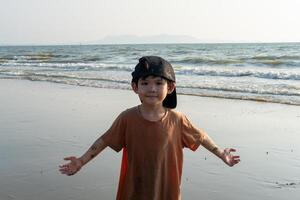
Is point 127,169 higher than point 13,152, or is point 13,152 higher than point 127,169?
point 127,169

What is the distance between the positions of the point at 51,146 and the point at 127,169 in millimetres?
3995

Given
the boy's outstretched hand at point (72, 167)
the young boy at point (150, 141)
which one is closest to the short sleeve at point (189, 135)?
the young boy at point (150, 141)

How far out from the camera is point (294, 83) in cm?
1524

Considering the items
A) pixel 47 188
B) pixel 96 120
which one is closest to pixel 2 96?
pixel 96 120

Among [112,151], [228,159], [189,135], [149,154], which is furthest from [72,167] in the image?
[112,151]

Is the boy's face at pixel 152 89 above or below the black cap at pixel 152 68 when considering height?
below

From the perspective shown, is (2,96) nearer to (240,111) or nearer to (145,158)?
(240,111)

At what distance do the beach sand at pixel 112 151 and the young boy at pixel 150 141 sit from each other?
1.81m

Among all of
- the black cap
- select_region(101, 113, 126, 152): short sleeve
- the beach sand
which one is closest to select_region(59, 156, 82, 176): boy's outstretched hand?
select_region(101, 113, 126, 152): short sleeve

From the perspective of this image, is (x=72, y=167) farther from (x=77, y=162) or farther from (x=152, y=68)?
(x=152, y=68)

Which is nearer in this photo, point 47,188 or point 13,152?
point 47,188

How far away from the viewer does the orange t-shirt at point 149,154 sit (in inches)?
114

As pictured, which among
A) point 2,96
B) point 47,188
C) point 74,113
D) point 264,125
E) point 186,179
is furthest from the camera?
point 2,96

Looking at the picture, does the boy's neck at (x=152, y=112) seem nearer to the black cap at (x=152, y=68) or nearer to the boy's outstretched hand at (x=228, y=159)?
the black cap at (x=152, y=68)
